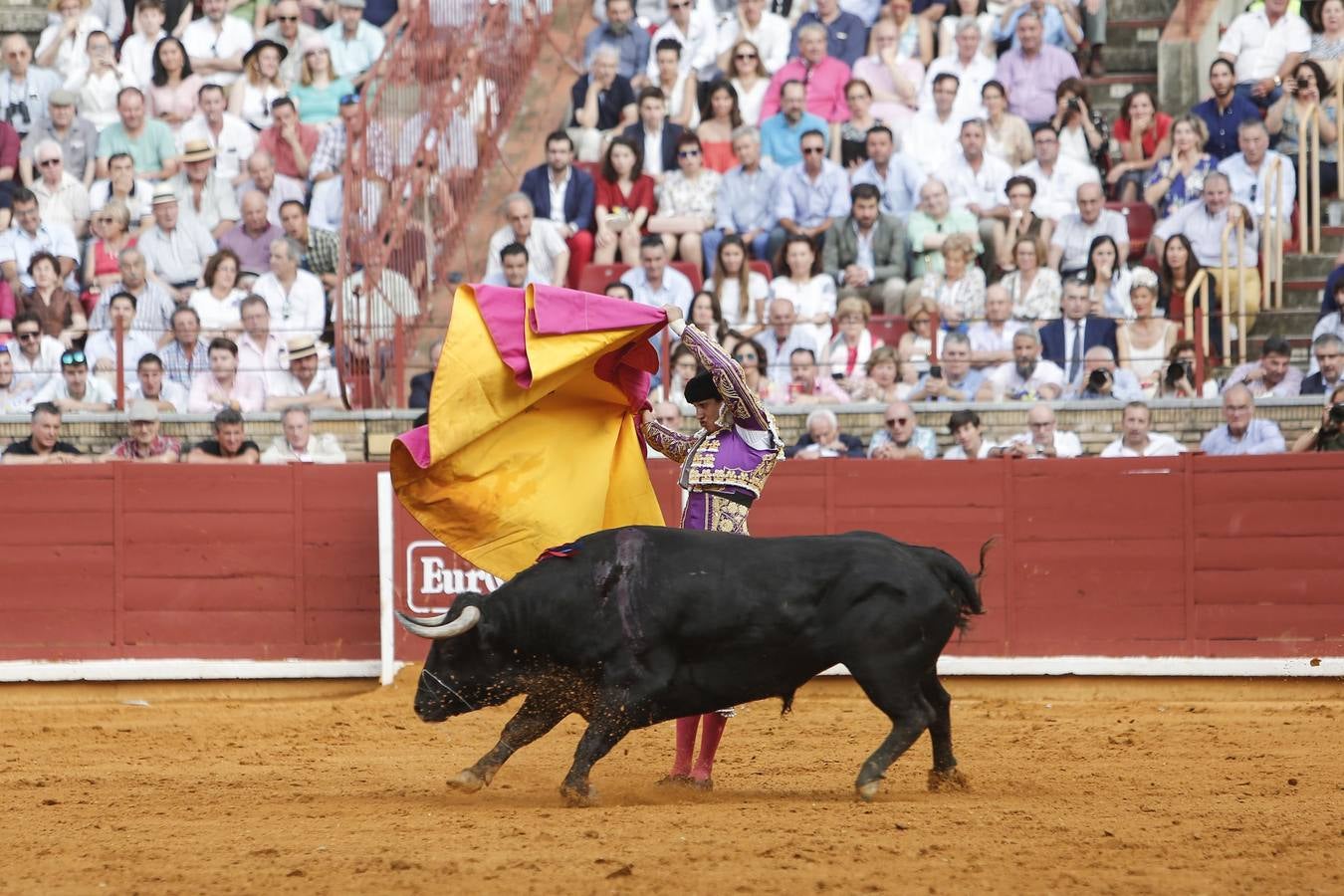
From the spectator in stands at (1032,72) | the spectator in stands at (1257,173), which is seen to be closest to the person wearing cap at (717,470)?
the spectator in stands at (1257,173)

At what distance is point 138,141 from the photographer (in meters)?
12.8

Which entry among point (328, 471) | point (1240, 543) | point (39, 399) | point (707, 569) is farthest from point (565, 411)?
point (39, 399)

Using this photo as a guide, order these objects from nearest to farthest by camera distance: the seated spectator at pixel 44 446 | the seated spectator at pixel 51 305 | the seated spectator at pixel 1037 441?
the seated spectator at pixel 1037 441 → the seated spectator at pixel 44 446 → the seated spectator at pixel 51 305

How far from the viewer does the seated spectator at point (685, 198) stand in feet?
38.1

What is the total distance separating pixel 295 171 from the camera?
1249 centimetres

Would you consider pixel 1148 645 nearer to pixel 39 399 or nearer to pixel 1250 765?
pixel 1250 765

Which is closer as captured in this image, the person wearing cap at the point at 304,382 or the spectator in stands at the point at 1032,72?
the person wearing cap at the point at 304,382

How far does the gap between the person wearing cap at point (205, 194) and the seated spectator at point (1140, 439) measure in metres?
5.50

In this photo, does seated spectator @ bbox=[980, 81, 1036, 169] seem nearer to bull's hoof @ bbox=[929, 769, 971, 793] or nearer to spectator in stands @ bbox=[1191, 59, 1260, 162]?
spectator in stands @ bbox=[1191, 59, 1260, 162]

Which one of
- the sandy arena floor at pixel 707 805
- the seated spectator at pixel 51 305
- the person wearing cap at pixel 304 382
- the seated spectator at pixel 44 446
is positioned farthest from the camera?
the seated spectator at pixel 51 305

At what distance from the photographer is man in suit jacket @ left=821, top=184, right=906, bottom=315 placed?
11227mm

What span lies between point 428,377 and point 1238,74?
5.20 m

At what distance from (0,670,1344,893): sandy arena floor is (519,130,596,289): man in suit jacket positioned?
10.3 ft

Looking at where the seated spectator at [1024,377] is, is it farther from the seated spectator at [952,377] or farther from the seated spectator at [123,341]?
the seated spectator at [123,341]
